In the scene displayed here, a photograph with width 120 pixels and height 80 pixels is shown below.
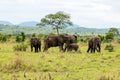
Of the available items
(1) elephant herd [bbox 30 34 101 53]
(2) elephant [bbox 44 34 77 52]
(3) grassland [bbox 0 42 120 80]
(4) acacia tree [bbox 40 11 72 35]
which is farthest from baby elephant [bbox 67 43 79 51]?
(4) acacia tree [bbox 40 11 72 35]

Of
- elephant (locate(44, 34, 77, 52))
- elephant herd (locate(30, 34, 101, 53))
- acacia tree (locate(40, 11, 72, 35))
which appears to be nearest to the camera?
elephant herd (locate(30, 34, 101, 53))

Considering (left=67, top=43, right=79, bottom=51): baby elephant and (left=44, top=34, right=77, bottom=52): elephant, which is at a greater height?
(left=44, top=34, right=77, bottom=52): elephant

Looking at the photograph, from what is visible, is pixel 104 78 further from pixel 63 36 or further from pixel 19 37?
pixel 19 37

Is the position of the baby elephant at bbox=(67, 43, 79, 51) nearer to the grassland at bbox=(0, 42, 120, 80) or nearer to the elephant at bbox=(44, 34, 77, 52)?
the elephant at bbox=(44, 34, 77, 52)

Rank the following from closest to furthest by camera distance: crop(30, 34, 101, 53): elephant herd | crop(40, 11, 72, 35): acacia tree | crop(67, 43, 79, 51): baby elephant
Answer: crop(67, 43, 79, 51): baby elephant → crop(30, 34, 101, 53): elephant herd → crop(40, 11, 72, 35): acacia tree

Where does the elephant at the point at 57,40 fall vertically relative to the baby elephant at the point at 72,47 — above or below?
above

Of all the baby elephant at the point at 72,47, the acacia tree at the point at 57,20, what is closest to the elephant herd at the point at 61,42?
the baby elephant at the point at 72,47

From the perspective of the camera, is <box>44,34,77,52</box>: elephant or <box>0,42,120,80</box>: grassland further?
<box>44,34,77,52</box>: elephant

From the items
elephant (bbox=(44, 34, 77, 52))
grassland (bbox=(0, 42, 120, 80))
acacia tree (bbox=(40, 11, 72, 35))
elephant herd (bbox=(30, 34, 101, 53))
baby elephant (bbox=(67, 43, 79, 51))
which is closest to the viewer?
grassland (bbox=(0, 42, 120, 80))

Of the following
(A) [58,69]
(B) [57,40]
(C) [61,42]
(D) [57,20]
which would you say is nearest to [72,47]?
(C) [61,42]

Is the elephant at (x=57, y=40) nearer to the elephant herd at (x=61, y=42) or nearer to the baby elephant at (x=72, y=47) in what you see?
the elephant herd at (x=61, y=42)

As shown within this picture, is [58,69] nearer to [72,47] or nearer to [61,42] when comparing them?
[72,47]

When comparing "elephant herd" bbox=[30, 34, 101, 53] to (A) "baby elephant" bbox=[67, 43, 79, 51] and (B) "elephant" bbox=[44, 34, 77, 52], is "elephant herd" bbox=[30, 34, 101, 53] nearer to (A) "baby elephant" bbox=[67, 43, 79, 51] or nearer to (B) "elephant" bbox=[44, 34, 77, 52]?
(B) "elephant" bbox=[44, 34, 77, 52]

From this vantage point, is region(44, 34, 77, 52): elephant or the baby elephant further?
region(44, 34, 77, 52): elephant
